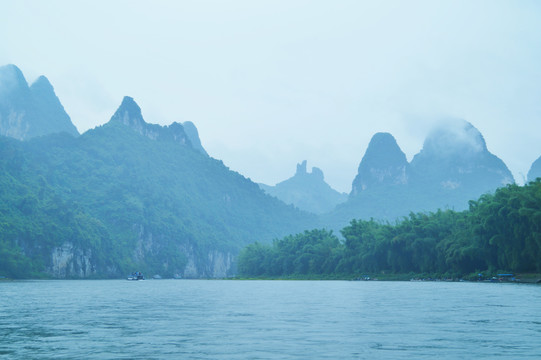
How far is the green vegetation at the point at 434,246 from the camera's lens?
66375 millimetres

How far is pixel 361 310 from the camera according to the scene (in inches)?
1292

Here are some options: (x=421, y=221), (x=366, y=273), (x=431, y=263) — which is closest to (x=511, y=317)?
(x=431, y=263)

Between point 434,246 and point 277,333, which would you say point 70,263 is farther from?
point 277,333

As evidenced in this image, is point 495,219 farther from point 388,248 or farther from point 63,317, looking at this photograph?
point 63,317

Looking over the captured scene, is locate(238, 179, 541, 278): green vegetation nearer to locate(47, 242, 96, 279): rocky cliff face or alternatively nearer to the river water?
the river water

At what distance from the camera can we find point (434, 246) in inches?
3669

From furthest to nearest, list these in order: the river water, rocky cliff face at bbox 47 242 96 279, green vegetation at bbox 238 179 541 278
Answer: rocky cliff face at bbox 47 242 96 279
green vegetation at bbox 238 179 541 278
the river water

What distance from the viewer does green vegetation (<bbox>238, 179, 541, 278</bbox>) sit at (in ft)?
218

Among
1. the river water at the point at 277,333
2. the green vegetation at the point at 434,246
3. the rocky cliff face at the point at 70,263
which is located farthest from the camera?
the rocky cliff face at the point at 70,263

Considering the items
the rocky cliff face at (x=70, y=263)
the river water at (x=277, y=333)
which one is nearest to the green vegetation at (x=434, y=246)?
the river water at (x=277, y=333)

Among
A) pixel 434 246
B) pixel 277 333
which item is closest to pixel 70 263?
pixel 434 246

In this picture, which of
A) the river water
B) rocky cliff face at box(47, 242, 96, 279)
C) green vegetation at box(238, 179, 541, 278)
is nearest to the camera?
the river water

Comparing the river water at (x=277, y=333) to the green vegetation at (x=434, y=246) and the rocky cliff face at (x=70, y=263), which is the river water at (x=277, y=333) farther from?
the rocky cliff face at (x=70, y=263)

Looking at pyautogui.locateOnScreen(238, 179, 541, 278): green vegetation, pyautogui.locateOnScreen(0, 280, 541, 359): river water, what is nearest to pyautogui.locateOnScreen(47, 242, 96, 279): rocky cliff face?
pyautogui.locateOnScreen(238, 179, 541, 278): green vegetation
